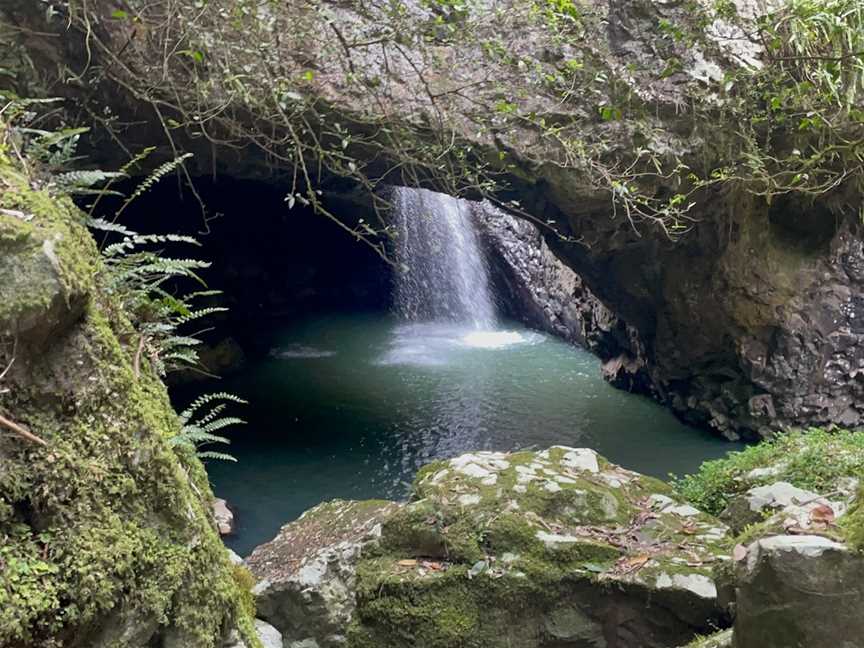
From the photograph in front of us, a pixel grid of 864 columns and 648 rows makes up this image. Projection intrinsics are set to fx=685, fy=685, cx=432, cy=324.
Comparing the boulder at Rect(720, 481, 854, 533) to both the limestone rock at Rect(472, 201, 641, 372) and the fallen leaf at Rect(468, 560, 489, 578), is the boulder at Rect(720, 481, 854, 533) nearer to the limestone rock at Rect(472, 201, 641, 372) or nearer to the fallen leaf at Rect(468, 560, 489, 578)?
the fallen leaf at Rect(468, 560, 489, 578)

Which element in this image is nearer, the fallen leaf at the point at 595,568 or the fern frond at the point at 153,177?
the fern frond at the point at 153,177

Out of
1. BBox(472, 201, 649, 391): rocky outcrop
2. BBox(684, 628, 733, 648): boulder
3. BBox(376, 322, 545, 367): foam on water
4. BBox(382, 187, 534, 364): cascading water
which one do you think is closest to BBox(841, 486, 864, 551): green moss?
BBox(684, 628, 733, 648): boulder

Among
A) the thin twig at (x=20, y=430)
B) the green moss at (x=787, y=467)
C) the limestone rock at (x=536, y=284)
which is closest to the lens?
the thin twig at (x=20, y=430)

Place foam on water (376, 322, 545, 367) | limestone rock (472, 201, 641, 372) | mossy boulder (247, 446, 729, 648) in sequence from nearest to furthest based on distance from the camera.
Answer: mossy boulder (247, 446, 729, 648)
foam on water (376, 322, 545, 367)
limestone rock (472, 201, 641, 372)

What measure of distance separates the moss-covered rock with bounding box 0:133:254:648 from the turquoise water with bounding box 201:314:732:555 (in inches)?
171

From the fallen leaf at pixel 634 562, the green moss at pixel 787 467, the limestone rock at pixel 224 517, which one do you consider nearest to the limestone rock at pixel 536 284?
the green moss at pixel 787 467

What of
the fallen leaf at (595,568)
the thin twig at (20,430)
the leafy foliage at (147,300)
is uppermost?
the leafy foliage at (147,300)

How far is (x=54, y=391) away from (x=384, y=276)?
16.2 meters

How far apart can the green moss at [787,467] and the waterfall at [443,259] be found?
10.7m

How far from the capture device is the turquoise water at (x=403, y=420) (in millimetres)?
7293

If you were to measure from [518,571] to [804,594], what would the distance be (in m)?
1.71

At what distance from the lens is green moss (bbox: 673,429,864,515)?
404 cm

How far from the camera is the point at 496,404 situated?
375 inches

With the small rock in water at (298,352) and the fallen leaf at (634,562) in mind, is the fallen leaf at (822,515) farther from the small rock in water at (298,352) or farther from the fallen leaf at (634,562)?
the small rock in water at (298,352)
